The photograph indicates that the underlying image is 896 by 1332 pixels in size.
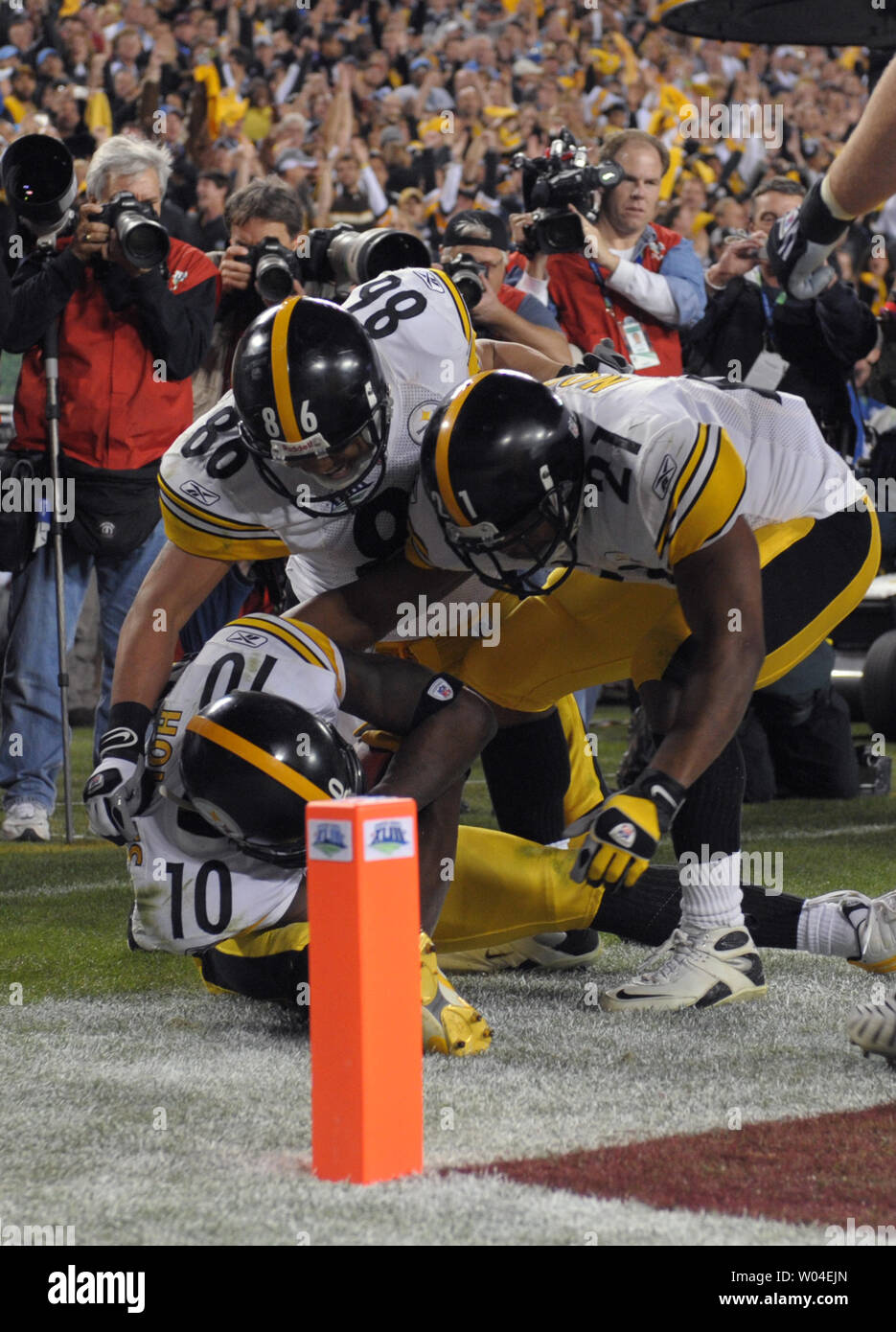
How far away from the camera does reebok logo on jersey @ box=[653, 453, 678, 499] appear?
9.18ft

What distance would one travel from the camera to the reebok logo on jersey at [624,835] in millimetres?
2602

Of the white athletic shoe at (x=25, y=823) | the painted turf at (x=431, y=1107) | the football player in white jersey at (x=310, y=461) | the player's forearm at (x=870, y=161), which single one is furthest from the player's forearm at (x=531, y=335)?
the player's forearm at (x=870, y=161)

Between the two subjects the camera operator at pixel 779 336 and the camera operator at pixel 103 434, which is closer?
the camera operator at pixel 103 434

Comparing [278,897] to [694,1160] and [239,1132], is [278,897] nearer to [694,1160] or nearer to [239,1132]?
[239,1132]

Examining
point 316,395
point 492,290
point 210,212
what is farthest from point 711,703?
point 210,212

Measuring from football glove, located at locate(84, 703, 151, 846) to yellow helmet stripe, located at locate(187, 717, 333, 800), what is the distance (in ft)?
1.23

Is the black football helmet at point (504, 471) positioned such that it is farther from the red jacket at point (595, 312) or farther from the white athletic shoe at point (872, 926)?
the red jacket at point (595, 312)

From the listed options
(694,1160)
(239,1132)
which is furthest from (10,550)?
(694,1160)

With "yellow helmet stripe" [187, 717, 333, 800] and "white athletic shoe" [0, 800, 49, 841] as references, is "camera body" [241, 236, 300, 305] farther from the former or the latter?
"yellow helmet stripe" [187, 717, 333, 800]

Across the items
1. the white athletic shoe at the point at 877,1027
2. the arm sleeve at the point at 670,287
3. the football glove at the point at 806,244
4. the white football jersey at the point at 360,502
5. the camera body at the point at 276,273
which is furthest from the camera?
the arm sleeve at the point at 670,287

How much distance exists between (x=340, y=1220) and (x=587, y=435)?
4.93 feet

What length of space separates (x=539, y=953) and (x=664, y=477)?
119 centimetres

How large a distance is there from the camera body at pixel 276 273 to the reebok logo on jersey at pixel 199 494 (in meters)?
1.76

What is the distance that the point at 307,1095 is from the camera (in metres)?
2.53
